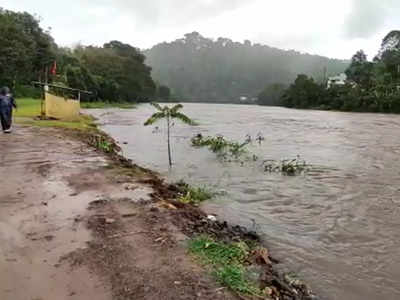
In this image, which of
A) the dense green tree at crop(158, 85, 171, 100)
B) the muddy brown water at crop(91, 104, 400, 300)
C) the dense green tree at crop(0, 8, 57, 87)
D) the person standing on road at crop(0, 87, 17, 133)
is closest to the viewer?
the muddy brown water at crop(91, 104, 400, 300)

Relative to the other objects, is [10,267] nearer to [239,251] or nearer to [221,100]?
[239,251]

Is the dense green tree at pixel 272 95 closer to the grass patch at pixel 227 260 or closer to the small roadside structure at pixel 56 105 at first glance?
the small roadside structure at pixel 56 105

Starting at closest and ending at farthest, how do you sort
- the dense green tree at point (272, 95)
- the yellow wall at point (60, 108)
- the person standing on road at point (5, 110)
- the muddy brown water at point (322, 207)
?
the muddy brown water at point (322, 207)
the person standing on road at point (5, 110)
the yellow wall at point (60, 108)
the dense green tree at point (272, 95)

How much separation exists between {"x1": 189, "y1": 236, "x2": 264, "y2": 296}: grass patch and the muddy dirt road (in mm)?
188

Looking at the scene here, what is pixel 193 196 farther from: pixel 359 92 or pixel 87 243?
pixel 359 92

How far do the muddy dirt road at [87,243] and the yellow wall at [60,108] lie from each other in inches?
601

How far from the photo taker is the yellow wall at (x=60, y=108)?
82.5 ft

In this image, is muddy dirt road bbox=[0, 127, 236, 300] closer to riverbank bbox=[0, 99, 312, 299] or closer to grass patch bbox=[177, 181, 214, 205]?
riverbank bbox=[0, 99, 312, 299]

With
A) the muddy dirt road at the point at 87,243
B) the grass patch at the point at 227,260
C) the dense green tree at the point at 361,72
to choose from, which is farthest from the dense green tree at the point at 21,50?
the dense green tree at the point at 361,72

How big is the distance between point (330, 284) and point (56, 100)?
876 inches

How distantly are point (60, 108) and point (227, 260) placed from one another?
22.6 meters

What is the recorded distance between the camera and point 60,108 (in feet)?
86.1

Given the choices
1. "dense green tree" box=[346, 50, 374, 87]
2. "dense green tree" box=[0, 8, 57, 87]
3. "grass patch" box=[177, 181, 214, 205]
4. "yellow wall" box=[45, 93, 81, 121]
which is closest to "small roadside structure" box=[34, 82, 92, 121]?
"yellow wall" box=[45, 93, 81, 121]

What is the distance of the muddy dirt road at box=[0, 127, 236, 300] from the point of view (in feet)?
15.5
